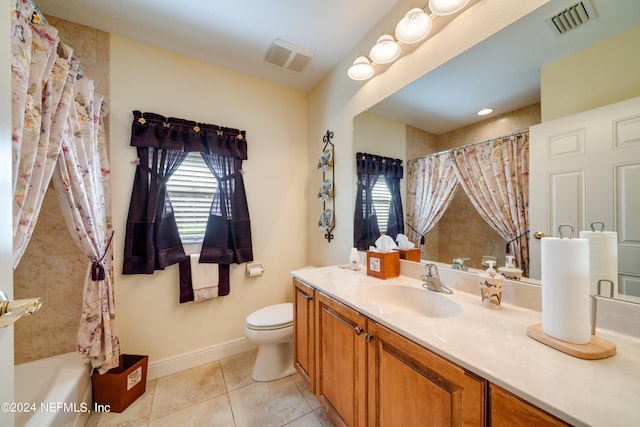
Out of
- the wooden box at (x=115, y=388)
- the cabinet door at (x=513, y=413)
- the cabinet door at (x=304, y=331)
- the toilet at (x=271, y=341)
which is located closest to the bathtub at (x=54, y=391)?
the wooden box at (x=115, y=388)

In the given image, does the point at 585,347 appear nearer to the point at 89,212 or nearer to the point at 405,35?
the point at 405,35

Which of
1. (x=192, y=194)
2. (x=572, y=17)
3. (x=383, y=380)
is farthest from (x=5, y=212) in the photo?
(x=572, y=17)

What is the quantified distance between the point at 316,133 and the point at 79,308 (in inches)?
92.3

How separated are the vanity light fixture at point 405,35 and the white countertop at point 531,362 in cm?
142

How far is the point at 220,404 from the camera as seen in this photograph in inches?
58.4

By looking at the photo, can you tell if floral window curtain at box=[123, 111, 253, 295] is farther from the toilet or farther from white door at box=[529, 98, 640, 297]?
white door at box=[529, 98, 640, 297]

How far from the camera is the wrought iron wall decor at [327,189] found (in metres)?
2.04

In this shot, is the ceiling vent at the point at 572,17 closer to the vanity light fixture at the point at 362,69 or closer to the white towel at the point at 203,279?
the vanity light fixture at the point at 362,69

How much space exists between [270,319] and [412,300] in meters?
1.06

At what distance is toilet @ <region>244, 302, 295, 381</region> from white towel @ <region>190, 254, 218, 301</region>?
449mm

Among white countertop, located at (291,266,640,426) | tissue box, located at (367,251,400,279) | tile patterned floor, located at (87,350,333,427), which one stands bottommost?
tile patterned floor, located at (87,350,333,427)

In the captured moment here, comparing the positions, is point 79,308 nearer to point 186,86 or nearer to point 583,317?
point 186,86

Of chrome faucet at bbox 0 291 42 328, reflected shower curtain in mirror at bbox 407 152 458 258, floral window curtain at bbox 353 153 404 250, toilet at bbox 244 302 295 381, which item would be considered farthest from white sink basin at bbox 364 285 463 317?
chrome faucet at bbox 0 291 42 328

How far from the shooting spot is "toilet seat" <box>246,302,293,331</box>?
5.39 feet
